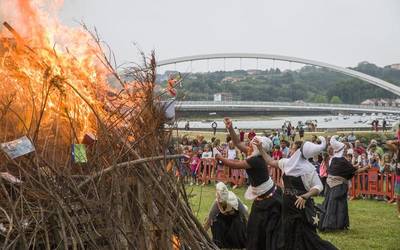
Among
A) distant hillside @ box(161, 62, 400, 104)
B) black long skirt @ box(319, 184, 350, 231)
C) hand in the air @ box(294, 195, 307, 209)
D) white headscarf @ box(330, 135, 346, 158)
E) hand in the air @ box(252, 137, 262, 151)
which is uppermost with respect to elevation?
distant hillside @ box(161, 62, 400, 104)

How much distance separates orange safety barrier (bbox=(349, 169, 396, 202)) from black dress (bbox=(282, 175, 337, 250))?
7.00m

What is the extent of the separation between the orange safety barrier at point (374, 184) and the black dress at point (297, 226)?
7.00 metres

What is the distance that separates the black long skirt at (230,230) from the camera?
852cm

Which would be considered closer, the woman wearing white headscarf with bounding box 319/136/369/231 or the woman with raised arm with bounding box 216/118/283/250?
the woman with raised arm with bounding box 216/118/283/250

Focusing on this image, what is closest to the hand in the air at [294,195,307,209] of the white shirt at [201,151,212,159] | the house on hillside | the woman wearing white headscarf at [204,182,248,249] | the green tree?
the woman wearing white headscarf at [204,182,248,249]

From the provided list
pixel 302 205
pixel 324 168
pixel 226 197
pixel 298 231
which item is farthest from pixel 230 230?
pixel 324 168

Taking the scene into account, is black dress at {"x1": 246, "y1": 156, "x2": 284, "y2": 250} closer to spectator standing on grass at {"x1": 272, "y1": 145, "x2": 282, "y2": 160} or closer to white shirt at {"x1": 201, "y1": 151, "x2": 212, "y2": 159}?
spectator standing on grass at {"x1": 272, "y1": 145, "x2": 282, "y2": 160}

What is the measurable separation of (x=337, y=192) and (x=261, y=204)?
11.6 feet

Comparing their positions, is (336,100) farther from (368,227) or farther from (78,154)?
(78,154)

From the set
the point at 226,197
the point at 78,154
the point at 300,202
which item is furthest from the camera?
the point at 226,197

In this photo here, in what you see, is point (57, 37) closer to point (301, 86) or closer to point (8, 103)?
point (8, 103)

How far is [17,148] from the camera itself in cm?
440

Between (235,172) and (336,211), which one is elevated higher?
(336,211)

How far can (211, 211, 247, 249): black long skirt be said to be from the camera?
28.0 feet
